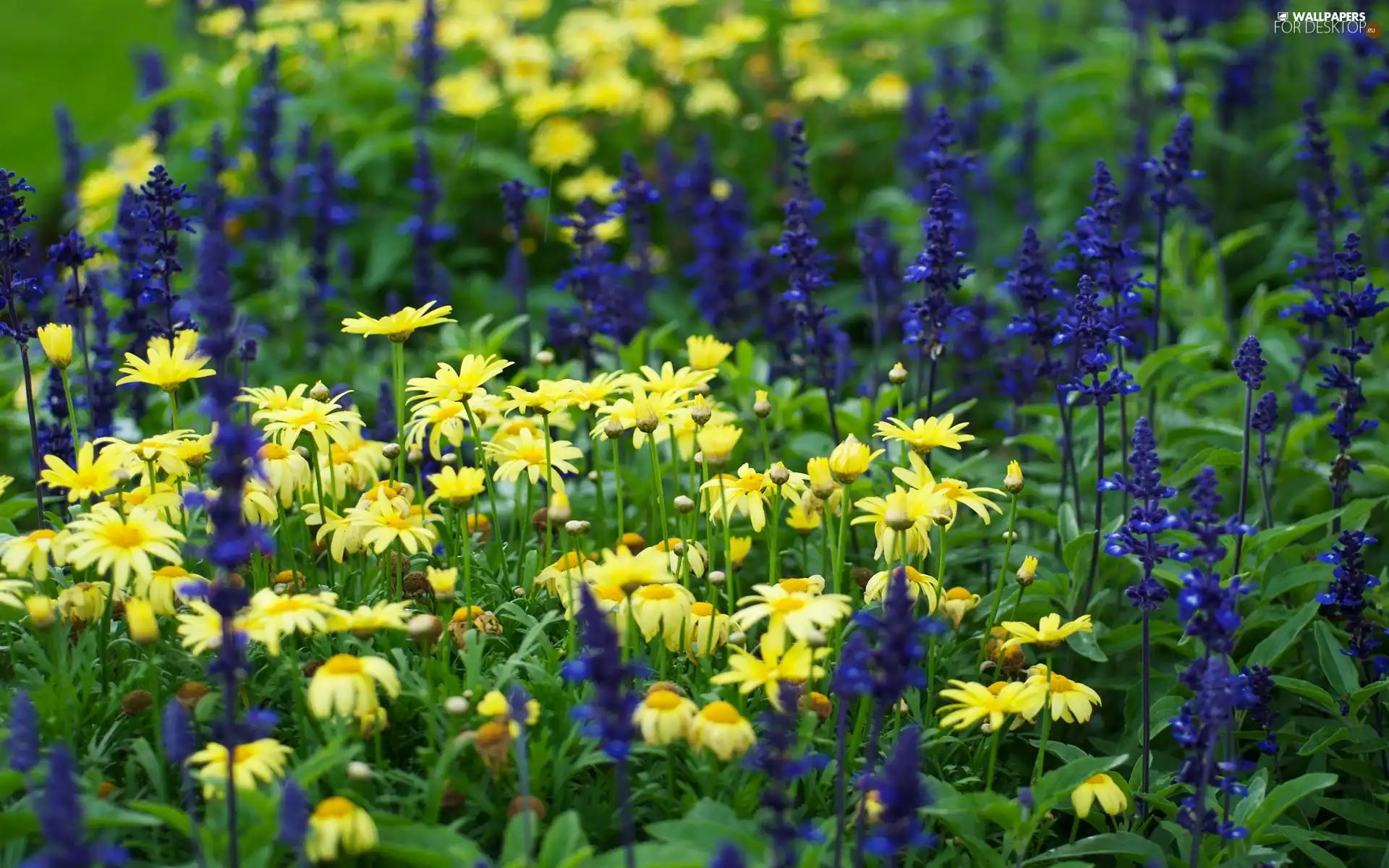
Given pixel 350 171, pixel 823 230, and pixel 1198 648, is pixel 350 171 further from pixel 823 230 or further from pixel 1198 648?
pixel 1198 648

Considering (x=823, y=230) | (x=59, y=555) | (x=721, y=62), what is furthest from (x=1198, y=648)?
(x=721, y=62)

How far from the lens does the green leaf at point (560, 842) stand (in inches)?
82.4

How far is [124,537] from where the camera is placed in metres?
2.40

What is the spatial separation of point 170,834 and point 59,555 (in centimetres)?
57

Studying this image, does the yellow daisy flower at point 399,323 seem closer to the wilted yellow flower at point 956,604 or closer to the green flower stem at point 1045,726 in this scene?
the wilted yellow flower at point 956,604

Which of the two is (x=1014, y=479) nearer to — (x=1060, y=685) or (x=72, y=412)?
(x=1060, y=685)

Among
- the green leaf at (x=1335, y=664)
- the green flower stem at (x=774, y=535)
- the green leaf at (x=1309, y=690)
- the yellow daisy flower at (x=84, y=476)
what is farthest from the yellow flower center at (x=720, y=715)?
the green leaf at (x=1335, y=664)

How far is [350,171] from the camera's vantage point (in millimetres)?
6070

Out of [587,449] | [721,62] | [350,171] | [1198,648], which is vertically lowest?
[1198,648]

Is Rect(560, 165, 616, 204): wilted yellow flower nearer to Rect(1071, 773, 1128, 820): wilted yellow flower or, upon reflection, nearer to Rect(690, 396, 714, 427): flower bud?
Rect(690, 396, 714, 427): flower bud

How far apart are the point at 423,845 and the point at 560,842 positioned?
232mm

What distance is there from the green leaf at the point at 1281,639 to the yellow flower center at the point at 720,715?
4.64 feet

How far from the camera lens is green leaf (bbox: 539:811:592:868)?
2092mm

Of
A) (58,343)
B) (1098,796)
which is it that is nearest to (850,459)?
(1098,796)
